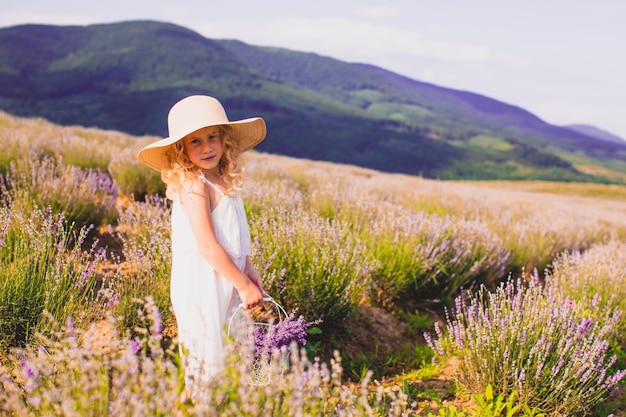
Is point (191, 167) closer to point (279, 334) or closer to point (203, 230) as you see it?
point (203, 230)

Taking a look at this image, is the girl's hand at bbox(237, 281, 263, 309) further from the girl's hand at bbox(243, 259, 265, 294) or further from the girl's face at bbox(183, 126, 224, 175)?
the girl's face at bbox(183, 126, 224, 175)

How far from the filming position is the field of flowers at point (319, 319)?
5.38 feet

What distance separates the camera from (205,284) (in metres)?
2.35

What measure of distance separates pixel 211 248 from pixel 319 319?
4.03 feet

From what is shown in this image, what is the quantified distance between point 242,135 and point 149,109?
167m

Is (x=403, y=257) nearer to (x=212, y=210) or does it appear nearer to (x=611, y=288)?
(x=611, y=288)

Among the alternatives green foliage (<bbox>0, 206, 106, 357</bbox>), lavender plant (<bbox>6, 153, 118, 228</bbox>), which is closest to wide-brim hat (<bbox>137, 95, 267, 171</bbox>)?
green foliage (<bbox>0, 206, 106, 357</bbox>)

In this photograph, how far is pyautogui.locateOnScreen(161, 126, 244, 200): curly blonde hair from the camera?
8.04 ft

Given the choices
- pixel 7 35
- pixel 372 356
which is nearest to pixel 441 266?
pixel 372 356

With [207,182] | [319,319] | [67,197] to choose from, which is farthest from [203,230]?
[67,197]

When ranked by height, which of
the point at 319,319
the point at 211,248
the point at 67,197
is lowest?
the point at 319,319

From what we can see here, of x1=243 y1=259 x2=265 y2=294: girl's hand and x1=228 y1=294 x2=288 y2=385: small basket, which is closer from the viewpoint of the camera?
x1=228 y1=294 x2=288 y2=385: small basket

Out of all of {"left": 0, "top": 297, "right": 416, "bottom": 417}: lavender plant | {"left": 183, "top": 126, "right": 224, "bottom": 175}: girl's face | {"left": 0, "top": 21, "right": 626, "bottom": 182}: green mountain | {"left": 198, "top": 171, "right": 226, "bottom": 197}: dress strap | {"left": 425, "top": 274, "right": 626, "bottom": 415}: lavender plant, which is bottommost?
{"left": 425, "top": 274, "right": 626, "bottom": 415}: lavender plant

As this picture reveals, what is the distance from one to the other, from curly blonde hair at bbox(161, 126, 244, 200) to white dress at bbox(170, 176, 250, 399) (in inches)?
3.3
